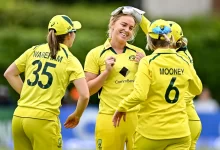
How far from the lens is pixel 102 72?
1054cm

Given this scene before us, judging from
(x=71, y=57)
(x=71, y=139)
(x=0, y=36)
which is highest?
(x=71, y=57)

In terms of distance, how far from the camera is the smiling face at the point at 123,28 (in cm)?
1066

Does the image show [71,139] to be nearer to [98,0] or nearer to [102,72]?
[102,72]

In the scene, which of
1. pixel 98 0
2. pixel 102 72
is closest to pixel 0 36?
pixel 98 0

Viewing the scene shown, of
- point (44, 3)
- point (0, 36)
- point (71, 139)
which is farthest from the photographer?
point (44, 3)

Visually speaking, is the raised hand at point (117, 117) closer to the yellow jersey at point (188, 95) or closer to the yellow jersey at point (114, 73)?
the yellow jersey at point (114, 73)

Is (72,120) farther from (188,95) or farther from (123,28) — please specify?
(188,95)

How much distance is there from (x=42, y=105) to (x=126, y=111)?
3.15ft

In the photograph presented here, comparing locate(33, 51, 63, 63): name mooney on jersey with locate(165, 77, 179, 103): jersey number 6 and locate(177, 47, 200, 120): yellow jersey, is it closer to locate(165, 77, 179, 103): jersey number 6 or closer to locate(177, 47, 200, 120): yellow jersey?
locate(165, 77, 179, 103): jersey number 6

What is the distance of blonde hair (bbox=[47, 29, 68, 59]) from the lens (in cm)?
1006

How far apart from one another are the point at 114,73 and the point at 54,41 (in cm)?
88

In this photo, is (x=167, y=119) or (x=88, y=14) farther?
(x=88, y=14)

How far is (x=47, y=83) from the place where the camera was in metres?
9.99

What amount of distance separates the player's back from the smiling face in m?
1.05
